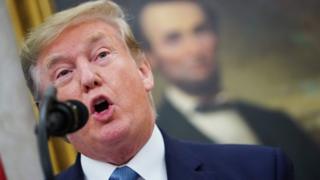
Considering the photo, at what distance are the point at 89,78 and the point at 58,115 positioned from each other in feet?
1.56

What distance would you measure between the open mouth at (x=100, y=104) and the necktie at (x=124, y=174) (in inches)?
7.6

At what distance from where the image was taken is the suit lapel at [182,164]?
1683 millimetres

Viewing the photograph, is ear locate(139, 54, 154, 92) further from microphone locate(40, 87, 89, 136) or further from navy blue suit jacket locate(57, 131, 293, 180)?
microphone locate(40, 87, 89, 136)

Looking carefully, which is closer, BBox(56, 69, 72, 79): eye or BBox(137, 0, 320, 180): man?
BBox(56, 69, 72, 79): eye

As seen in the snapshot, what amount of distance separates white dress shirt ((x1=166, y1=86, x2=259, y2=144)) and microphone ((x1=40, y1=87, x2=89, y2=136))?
65.6 inches

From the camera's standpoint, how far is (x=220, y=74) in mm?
2736

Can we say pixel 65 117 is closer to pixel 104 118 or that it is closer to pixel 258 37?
pixel 104 118

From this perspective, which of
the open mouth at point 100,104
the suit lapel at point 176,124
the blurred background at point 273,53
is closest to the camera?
the open mouth at point 100,104

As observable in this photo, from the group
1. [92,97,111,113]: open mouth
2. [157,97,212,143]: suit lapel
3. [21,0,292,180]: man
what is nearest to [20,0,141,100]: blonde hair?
[21,0,292,180]: man

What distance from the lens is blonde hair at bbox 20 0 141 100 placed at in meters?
1.71

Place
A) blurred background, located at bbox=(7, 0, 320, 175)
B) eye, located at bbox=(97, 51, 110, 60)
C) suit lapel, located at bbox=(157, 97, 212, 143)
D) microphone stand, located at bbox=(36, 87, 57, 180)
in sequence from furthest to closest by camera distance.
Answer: suit lapel, located at bbox=(157, 97, 212, 143) < blurred background, located at bbox=(7, 0, 320, 175) < eye, located at bbox=(97, 51, 110, 60) < microphone stand, located at bbox=(36, 87, 57, 180)

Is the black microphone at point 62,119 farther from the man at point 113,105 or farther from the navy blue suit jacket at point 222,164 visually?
the navy blue suit jacket at point 222,164

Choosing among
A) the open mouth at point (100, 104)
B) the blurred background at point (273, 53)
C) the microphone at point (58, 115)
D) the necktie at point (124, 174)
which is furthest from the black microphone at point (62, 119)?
the blurred background at point (273, 53)

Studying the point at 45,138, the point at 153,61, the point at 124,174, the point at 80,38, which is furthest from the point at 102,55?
the point at 153,61
